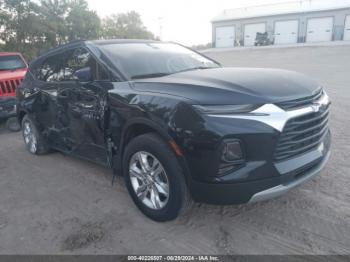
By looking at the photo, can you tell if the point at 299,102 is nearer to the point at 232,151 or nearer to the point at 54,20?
the point at 232,151

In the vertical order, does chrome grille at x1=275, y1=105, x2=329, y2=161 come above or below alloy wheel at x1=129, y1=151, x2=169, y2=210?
above

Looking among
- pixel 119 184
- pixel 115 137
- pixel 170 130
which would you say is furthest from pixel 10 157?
pixel 170 130

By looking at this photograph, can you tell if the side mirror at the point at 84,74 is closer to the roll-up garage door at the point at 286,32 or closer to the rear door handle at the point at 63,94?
the rear door handle at the point at 63,94

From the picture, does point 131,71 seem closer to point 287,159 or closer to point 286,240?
point 287,159

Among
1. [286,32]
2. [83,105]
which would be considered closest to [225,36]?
[286,32]

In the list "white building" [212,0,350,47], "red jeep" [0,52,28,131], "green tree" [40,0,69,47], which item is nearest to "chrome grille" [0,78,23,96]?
"red jeep" [0,52,28,131]

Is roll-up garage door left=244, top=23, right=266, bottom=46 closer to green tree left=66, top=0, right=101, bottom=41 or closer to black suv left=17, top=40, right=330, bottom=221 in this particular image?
green tree left=66, top=0, right=101, bottom=41

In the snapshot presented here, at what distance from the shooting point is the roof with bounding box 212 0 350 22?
122ft

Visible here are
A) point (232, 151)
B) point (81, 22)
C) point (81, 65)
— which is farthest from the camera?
point (81, 22)

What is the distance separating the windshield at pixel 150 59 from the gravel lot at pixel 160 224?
154cm

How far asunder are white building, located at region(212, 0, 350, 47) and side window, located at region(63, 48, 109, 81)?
3878 centimetres

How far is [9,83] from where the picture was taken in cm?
836

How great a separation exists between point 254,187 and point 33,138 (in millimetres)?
4378

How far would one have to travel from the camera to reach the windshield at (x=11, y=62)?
29.7ft
